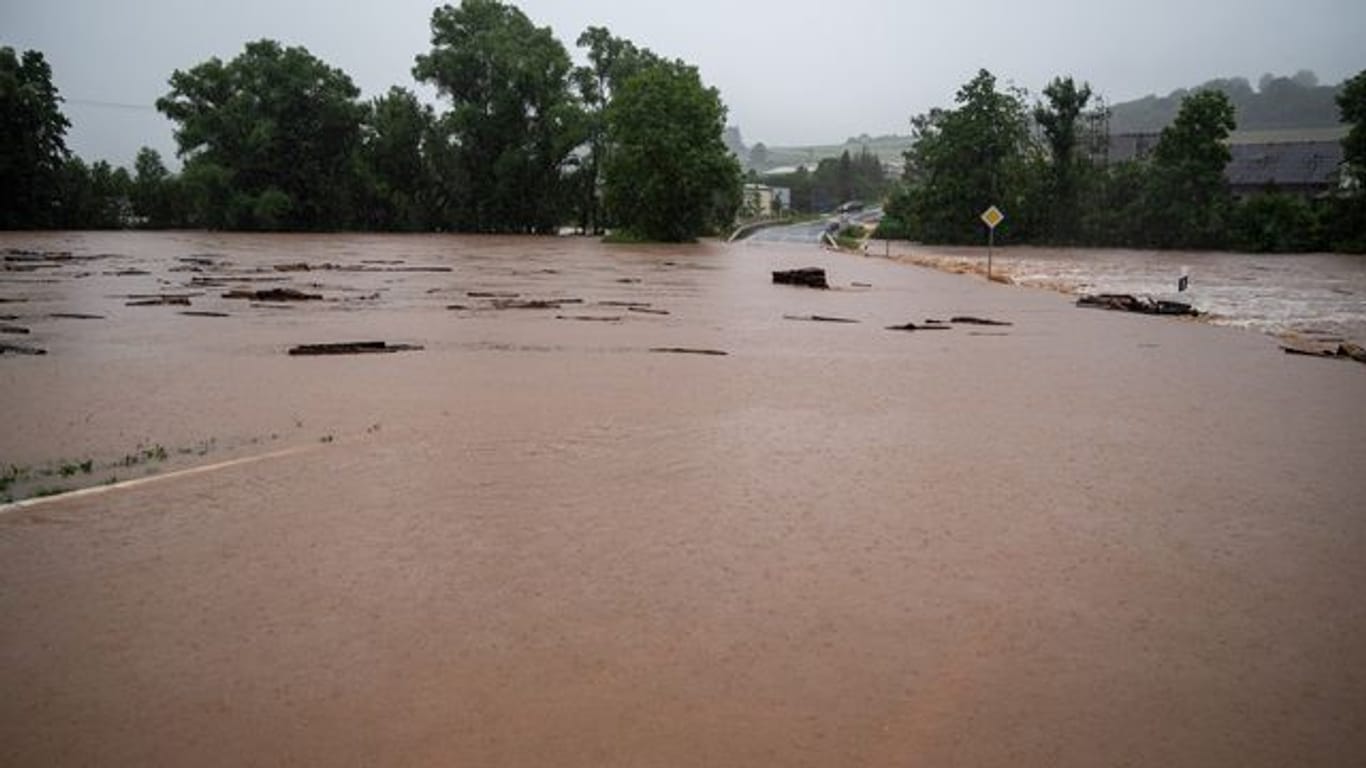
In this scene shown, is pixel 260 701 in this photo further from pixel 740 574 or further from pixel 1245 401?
pixel 1245 401

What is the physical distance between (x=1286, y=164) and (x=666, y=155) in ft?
164

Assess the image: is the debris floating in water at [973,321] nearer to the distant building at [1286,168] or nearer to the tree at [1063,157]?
the tree at [1063,157]

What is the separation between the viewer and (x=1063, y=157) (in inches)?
2537

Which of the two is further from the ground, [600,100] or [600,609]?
[600,100]

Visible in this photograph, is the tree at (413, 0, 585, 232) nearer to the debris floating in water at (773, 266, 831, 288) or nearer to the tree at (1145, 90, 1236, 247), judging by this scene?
the tree at (1145, 90, 1236, 247)

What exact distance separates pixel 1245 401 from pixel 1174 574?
18.8ft

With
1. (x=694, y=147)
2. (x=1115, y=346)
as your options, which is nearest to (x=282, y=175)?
(x=694, y=147)

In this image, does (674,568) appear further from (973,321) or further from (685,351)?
(973,321)

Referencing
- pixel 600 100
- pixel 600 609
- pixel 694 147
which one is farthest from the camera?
pixel 600 100

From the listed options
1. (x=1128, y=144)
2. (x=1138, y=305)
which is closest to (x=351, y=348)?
(x=1138, y=305)

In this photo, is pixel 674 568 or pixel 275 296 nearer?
pixel 674 568

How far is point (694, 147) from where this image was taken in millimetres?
56031

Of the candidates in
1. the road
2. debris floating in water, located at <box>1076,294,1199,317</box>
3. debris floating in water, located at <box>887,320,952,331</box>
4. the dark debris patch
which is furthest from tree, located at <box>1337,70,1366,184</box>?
the dark debris patch

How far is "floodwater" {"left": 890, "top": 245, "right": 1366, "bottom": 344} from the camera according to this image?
18406 mm
